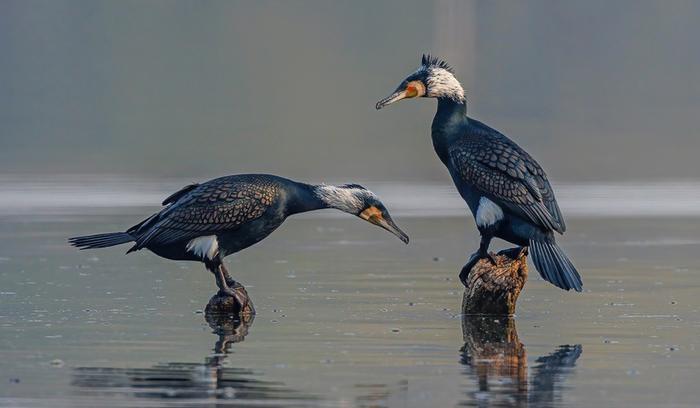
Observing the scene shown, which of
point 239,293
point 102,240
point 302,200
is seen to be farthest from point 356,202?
point 102,240

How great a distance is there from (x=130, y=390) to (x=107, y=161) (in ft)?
84.8

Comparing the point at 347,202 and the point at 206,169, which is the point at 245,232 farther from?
the point at 206,169

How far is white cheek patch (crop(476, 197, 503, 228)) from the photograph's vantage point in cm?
1455

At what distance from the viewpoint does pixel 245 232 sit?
14680 millimetres

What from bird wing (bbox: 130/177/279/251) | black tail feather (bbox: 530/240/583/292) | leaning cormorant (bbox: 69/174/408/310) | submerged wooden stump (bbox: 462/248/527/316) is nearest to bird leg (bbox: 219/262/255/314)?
leaning cormorant (bbox: 69/174/408/310)

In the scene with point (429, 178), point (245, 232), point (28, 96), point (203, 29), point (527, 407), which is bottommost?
point (527, 407)

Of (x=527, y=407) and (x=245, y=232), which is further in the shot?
(x=245, y=232)

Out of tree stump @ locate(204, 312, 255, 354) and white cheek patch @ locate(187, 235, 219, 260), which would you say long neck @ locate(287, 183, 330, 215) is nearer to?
white cheek patch @ locate(187, 235, 219, 260)

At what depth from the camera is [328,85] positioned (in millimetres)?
70312

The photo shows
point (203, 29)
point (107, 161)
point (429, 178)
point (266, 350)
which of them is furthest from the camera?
point (203, 29)

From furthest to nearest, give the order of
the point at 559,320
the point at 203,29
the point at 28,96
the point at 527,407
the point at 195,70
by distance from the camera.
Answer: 1. the point at 203,29
2. the point at 195,70
3. the point at 28,96
4. the point at 559,320
5. the point at 527,407

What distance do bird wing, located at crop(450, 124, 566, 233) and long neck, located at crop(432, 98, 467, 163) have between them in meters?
0.26

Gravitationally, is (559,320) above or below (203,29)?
below


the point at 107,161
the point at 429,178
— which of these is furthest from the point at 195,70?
the point at 429,178
